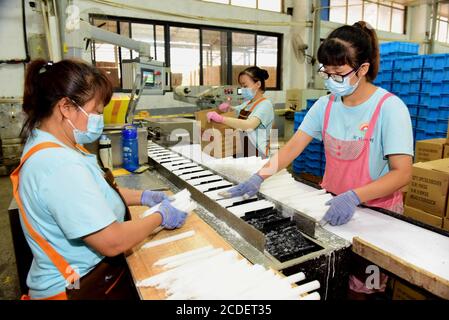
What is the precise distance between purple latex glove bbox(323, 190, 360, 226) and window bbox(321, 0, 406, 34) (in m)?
7.63

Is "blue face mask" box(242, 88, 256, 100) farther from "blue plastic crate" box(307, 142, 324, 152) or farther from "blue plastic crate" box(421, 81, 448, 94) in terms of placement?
"blue plastic crate" box(421, 81, 448, 94)

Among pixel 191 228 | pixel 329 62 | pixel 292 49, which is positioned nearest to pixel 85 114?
pixel 191 228

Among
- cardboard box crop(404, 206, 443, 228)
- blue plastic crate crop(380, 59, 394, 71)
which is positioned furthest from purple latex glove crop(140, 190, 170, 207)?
blue plastic crate crop(380, 59, 394, 71)

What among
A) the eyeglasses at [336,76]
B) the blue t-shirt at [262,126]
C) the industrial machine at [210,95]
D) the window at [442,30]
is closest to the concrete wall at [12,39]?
the industrial machine at [210,95]

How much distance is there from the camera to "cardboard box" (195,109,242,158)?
119 inches

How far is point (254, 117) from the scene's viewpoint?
9.31ft

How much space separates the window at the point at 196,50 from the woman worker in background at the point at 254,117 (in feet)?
10.7

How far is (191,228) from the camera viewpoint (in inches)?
50.2

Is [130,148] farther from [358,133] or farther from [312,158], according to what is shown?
[312,158]

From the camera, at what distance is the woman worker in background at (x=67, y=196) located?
867 millimetres

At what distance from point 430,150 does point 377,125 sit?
7.71 ft

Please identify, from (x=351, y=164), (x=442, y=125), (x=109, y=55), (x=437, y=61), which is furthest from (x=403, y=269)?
(x=109, y=55)
